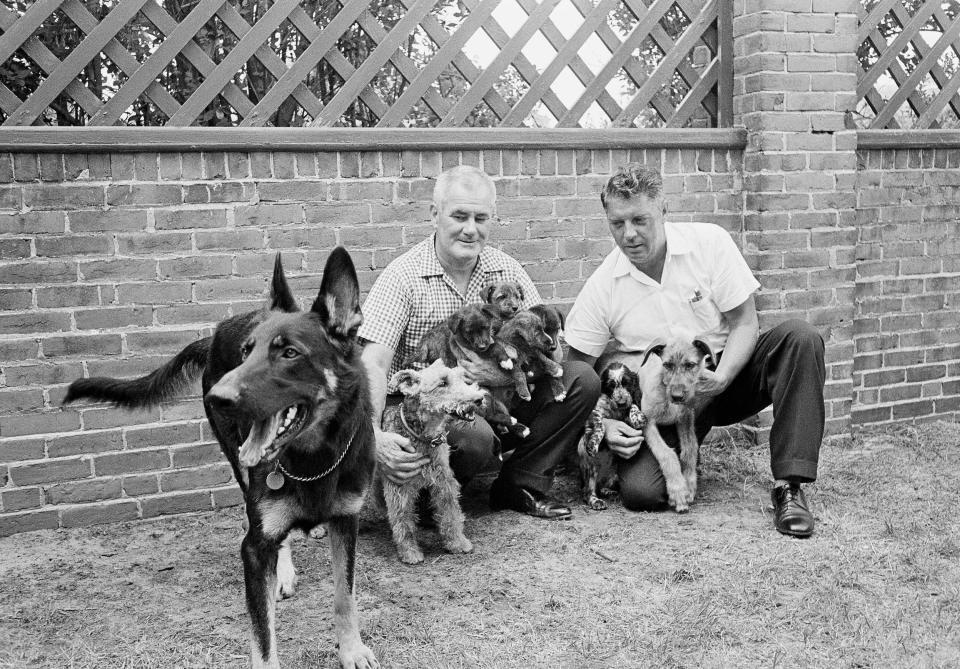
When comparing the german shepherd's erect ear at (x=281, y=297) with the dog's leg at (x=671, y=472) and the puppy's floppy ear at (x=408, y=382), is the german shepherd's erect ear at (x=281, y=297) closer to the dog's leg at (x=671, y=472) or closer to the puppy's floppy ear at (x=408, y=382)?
the puppy's floppy ear at (x=408, y=382)

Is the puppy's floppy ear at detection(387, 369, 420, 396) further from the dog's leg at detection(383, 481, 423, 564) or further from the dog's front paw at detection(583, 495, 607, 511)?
the dog's front paw at detection(583, 495, 607, 511)

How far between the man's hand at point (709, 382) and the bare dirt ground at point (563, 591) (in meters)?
0.62

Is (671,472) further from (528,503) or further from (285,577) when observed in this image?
(285,577)

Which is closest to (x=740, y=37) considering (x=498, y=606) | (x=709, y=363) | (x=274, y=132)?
(x=709, y=363)

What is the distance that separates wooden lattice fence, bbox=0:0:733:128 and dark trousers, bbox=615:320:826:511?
1.74 metres

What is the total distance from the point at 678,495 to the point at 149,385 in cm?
253

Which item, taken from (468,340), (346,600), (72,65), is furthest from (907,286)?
(72,65)

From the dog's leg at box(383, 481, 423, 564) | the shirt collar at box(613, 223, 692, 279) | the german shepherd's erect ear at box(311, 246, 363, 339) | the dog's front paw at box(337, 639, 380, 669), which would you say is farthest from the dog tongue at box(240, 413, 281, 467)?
the shirt collar at box(613, 223, 692, 279)

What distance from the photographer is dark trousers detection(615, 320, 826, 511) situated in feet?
13.1

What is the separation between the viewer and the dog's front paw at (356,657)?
2.84 meters

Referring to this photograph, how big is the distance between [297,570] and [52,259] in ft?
6.31

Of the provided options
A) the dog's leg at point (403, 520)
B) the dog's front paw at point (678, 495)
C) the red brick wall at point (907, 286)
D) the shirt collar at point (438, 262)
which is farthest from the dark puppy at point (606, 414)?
the red brick wall at point (907, 286)

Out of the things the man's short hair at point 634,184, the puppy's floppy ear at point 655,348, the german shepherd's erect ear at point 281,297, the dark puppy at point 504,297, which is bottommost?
the puppy's floppy ear at point 655,348

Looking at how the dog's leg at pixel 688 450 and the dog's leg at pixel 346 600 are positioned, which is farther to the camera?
the dog's leg at pixel 688 450
